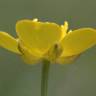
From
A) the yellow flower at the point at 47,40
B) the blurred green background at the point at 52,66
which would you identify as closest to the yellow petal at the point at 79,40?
the yellow flower at the point at 47,40

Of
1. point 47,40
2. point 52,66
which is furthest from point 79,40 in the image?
point 52,66

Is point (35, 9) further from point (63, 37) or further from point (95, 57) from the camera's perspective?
point (63, 37)

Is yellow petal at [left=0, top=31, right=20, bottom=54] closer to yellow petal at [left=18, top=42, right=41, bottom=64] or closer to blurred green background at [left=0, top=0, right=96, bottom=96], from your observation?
yellow petal at [left=18, top=42, right=41, bottom=64]

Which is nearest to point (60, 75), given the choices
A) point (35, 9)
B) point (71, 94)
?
point (71, 94)

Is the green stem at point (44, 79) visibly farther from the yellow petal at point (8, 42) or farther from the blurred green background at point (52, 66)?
the blurred green background at point (52, 66)

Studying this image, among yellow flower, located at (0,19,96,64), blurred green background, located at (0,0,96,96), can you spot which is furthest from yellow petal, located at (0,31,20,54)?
blurred green background, located at (0,0,96,96)

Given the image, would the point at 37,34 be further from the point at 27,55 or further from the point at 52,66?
the point at 52,66
